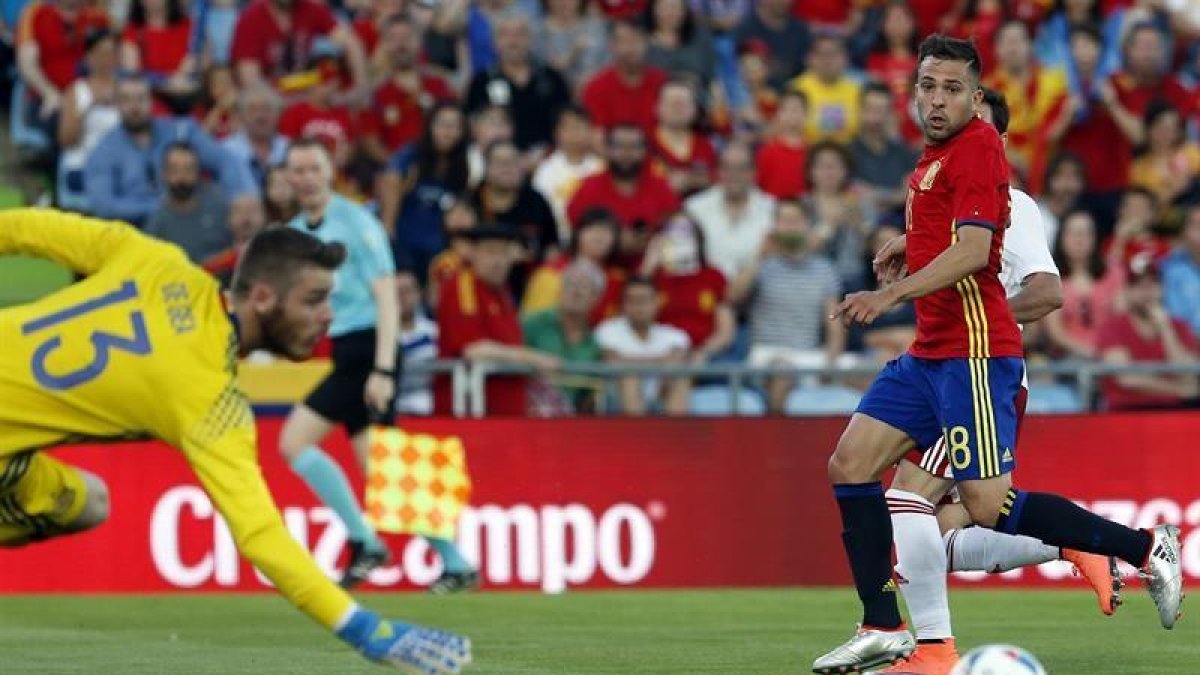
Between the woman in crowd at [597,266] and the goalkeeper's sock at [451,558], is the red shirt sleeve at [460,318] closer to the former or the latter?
the woman in crowd at [597,266]

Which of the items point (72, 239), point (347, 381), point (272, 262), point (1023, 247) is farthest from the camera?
point (347, 381)

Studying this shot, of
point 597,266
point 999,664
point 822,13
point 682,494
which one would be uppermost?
point 822,13

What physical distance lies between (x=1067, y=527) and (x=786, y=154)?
30.7 ft

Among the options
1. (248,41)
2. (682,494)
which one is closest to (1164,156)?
(682,494)

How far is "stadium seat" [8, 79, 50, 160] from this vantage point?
18.8 m

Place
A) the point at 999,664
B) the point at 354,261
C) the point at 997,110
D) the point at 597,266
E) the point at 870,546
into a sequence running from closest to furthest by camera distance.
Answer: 1. the point at 999,664
2. the point at 870,546
3. the point at 997,110
4. the point at 354,261
5. the point at 597,266

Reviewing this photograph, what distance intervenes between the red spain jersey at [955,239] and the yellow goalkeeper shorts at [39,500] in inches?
126

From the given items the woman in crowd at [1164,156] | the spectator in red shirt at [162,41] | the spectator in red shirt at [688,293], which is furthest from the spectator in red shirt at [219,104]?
the woman in crowd at [1164,156]

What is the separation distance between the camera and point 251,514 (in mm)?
7242

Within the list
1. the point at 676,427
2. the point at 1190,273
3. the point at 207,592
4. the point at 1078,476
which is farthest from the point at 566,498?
the point at 1190,273

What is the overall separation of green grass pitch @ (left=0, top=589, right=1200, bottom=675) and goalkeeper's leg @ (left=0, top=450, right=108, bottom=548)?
1.15 metres

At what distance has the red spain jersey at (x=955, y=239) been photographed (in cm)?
895

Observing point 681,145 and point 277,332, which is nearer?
point 277,332

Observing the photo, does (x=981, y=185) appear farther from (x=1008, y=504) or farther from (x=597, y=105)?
(x=597, y=105)
